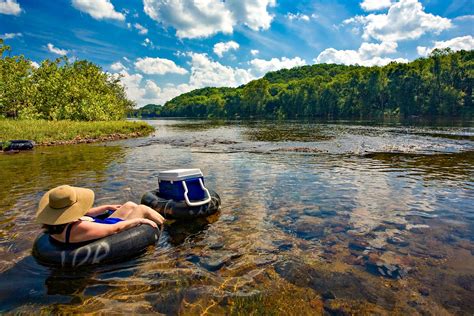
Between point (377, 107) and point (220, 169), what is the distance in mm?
111304

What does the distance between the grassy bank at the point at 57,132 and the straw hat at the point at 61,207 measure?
28.4 metres

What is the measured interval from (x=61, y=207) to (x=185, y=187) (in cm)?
308

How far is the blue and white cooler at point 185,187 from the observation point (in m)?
8.09

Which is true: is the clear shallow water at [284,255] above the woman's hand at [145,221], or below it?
below

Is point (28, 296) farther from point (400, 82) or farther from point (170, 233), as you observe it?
point (400, 82)

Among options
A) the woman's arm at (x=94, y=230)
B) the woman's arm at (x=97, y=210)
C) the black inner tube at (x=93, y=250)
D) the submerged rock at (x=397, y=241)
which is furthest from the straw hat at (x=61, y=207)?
the submerged rock at (x=397, y=241)

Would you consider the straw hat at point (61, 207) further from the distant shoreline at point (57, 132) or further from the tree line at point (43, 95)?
the tree line at point (43, 95)

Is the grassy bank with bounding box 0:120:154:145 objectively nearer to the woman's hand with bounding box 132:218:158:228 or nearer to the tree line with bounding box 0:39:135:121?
the tree line with bounding box 0:39:135:121

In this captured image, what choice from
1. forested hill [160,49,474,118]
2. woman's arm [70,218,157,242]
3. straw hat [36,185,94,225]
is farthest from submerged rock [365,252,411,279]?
forested hill [160,49,474,118]

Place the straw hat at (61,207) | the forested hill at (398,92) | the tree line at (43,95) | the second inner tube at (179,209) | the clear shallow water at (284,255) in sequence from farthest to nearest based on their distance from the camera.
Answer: the forested hill at (398,92) → the tree line at (43,95) → the second inner tube at (179,209) → the straw hat at (61,207) → the clear shallow water at (284,255)

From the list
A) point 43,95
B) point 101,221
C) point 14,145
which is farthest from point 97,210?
point 43,95

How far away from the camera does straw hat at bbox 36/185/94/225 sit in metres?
5.49

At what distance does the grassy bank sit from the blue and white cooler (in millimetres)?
27349

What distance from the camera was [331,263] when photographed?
612cm
